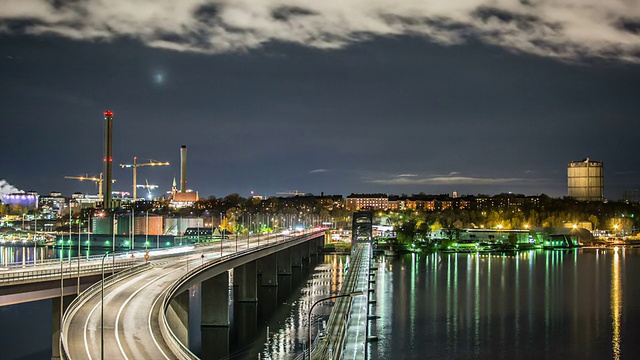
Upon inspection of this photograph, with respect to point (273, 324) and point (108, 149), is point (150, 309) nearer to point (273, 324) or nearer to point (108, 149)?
point (273, 324)

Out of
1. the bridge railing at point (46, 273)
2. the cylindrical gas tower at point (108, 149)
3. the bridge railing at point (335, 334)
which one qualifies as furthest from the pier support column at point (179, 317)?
the cylindrical gas tower at point (108, 149)

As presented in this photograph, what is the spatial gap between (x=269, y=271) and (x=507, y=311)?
2417 cm

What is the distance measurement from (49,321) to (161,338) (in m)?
24.3

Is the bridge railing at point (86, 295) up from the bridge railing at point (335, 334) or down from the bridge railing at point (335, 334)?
up

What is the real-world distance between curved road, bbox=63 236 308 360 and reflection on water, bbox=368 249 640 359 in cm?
1252

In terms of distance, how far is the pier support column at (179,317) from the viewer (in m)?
28.5

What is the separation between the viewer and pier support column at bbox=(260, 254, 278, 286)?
62.1m

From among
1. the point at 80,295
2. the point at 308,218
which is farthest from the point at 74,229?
the point at 80,295

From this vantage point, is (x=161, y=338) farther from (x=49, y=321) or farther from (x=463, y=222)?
(x=463, y=222)

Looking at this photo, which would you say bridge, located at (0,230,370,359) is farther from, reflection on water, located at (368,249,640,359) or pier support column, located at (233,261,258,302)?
reflection on water, located at (368,249,640,359)

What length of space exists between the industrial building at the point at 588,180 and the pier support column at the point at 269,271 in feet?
465

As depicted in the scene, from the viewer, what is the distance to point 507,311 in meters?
47.3

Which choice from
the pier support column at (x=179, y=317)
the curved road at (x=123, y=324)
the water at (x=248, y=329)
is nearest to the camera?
the curved road at (x=123, y=324)

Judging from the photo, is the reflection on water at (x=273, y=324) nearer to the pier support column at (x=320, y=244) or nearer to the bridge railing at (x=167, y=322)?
the bridge railing at (x=167, y=322)
